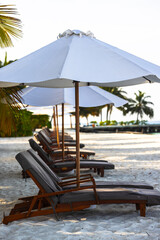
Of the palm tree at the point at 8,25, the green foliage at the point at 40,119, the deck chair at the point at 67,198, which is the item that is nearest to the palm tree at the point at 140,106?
the green foliage at the point at 40,119

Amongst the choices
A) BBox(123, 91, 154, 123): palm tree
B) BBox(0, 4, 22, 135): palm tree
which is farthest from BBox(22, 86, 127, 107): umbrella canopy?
BBox(123, 91, 154, 123): palm tree

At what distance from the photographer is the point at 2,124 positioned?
352 inches

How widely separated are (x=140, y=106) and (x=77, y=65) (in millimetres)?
65963

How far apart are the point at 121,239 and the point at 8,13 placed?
22.6ft

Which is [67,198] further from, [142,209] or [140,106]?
[140,106]

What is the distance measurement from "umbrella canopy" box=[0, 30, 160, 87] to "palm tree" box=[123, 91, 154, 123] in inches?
2516

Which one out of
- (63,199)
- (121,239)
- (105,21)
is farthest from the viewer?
(105,21)

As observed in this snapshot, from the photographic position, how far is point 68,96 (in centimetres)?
855

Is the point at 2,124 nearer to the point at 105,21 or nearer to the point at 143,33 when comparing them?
the point at 105,21

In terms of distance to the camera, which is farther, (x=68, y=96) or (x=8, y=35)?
(x=8, y=35)

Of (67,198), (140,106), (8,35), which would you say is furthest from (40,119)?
(140,106)

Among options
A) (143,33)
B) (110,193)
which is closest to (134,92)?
(143,33)

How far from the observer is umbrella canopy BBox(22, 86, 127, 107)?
7.50 metres

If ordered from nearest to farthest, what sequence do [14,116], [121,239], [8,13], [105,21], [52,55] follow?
[121,239]
[52,55]
[8,13]
[14,116]
[105,21]
